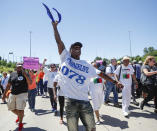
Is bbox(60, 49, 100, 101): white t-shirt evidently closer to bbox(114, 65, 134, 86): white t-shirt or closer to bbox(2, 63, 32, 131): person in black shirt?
bbox(2, 63, 32, 131): person in black shirt

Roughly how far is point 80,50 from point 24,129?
3.30 m

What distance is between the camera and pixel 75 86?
96.0 inches

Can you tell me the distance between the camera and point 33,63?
8.04 metres

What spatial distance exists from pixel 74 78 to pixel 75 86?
13 cm

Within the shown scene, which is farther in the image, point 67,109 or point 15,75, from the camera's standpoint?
point 15,75

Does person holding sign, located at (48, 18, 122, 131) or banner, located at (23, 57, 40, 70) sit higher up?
banner, located at (23, 57, 40, 70)

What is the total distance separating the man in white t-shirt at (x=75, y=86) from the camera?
2367 mm

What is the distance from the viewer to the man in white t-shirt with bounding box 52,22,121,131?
93.2 inches

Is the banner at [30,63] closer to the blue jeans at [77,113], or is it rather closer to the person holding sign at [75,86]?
the person holding sign at [75,86]

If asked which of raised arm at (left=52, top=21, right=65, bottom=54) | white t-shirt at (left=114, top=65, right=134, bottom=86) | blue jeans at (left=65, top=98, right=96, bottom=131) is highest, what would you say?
raised arm at (left=52, top=21, right=65, bottom=54)

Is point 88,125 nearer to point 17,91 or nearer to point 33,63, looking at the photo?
point 17,91

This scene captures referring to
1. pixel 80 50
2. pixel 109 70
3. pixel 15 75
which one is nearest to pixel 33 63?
pixel 15 75

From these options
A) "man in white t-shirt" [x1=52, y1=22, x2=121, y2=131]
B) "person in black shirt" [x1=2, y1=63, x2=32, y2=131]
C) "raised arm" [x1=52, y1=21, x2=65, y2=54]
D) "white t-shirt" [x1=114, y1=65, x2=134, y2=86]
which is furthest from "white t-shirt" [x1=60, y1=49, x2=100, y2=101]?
"white t-shirt" [x1=114, y1=65, x2=134, y2=86]

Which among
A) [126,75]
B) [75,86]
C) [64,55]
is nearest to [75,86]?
[75,86]
